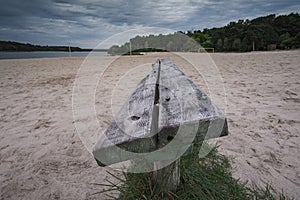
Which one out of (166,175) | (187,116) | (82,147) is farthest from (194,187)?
(82,147)

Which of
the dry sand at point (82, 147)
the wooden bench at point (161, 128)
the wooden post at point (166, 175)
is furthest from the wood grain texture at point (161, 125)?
the dry sand at point (82, 147)

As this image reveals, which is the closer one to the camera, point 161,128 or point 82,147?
point 161,128

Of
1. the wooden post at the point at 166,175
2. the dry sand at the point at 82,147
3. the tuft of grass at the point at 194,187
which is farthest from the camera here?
the dry sand at the point at 82,147

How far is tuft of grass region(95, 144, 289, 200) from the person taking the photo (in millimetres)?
1256

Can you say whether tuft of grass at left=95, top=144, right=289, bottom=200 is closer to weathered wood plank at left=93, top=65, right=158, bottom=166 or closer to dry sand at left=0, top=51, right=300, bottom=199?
dry sand at left=0, top=51, right=300, bottom=199

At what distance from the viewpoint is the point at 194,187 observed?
1.36m

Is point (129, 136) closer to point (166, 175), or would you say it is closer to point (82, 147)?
point (166, 175)

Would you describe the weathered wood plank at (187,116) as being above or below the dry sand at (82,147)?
above

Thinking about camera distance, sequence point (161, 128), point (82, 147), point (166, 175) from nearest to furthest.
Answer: point (161, 128)
point (166, 175)
point (82, 147)

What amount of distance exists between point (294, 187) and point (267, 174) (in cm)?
22

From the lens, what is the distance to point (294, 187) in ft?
5.33

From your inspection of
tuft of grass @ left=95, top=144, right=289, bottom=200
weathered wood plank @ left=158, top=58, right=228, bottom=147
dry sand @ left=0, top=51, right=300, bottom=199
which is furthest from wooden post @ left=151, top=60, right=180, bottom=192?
dry sand @ left=0, top=51, right=300, bottom=199

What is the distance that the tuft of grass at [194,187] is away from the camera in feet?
4.12

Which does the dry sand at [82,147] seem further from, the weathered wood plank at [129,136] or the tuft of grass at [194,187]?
the weathered wood plank at [129,136]
